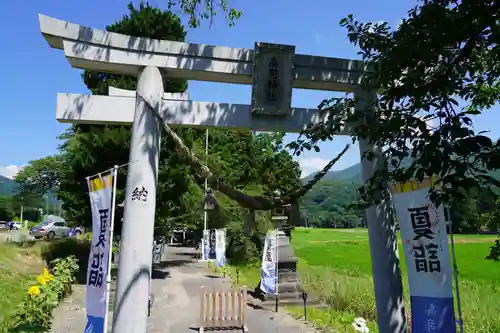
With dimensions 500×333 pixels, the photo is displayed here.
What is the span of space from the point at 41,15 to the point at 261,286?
32.6 ft

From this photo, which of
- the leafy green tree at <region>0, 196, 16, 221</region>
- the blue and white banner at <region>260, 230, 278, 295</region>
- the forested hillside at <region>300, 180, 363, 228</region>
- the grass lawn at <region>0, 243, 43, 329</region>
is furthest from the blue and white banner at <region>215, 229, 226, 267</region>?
the forested hillside at <region>300, 180, 363, 228</region>

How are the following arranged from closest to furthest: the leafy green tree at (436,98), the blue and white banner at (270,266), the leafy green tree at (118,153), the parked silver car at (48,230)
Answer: the leafy green tree at (436,98) < the blue and white banner at (270,266) < the leafy green tree at (118,153) < the parked silver car at (48,230)

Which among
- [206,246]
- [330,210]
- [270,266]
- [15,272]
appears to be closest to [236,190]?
[270,266]

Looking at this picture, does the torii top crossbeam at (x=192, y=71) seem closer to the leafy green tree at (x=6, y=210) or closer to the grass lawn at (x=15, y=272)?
the grass lawn at (x=15, y=272)

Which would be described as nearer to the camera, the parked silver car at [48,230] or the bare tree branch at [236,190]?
the bare tree branch at [236,190]

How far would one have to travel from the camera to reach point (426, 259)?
4312mm

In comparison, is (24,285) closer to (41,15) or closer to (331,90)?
(41,15)

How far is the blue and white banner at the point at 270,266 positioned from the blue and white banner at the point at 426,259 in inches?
299

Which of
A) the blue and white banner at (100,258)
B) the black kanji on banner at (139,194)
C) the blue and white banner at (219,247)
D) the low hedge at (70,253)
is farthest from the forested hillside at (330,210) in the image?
the black kanji on banner at (139,194)

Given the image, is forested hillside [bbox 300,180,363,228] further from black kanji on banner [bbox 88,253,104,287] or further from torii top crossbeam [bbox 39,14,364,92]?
black kanji on banner [bbox 88,253,104,287]

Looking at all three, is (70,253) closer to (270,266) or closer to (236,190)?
(270,266)

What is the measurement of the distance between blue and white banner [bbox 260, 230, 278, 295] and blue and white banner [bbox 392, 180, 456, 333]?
7.60 meters

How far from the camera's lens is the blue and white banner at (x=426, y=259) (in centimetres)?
414

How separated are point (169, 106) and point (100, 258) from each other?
195cm
